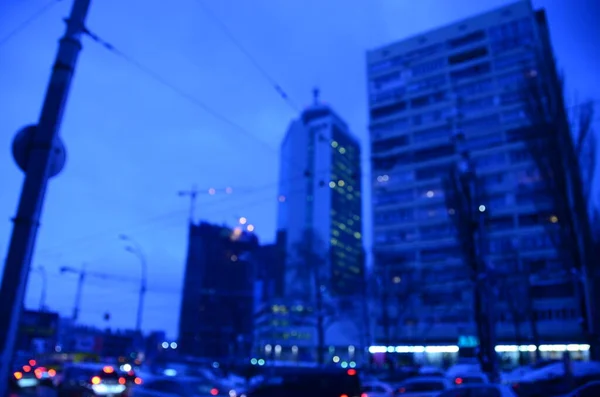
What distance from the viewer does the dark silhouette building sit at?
98.3m

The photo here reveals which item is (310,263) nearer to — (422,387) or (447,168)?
(447,168)

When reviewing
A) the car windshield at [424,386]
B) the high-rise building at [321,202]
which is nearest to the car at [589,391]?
the car windshield at [424,386]

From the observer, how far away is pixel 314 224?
119812 mm

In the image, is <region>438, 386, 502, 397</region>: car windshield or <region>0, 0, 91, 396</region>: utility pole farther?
<region>438, 386, 502, 397</region>: car windshield

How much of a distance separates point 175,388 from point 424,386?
9.80 meters

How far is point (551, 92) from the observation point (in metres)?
23.3

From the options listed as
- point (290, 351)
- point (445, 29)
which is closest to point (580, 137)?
point (445, 29)

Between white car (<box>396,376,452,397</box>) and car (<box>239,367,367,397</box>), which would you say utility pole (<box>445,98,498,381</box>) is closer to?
white car (<box>396,376,452,397</box>)

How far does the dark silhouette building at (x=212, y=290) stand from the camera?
323ft

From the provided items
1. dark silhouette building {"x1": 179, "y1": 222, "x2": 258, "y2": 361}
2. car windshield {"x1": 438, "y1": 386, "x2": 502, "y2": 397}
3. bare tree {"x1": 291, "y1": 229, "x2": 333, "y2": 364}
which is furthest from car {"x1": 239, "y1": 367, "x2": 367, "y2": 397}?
dark silhouette building {"x1": 179, "y1": 222, "x2": 258, "y2": 361}

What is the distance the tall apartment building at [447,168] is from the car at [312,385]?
3833 cm

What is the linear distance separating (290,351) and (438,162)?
39.6 meters

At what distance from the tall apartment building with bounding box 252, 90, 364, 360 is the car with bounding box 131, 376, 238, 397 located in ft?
27.2

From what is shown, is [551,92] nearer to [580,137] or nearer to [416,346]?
[580,137]
